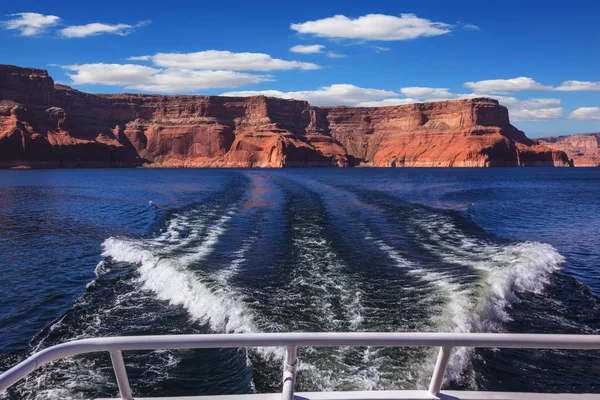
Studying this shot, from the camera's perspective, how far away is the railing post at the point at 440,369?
3.89 metres

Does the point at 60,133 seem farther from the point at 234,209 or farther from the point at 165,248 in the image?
the point at 165,248

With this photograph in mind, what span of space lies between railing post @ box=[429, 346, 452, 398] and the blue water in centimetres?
432

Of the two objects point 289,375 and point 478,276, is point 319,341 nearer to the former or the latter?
point 289,375

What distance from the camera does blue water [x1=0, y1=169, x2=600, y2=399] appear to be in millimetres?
8844

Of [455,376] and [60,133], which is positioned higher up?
[60,133]

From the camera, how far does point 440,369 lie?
3969mm

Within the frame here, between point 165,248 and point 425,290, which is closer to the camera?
point 425,290

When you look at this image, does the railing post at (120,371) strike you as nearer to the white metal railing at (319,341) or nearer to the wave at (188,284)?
Answer: the white metal railing at (319,341)

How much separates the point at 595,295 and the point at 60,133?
200 meters

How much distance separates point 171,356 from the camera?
9.84 m

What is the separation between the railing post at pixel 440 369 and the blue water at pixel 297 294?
432cm

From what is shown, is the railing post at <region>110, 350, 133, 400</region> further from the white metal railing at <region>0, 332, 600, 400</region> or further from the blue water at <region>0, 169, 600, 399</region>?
the blue water at <region>0, 169, 600, 399</region>

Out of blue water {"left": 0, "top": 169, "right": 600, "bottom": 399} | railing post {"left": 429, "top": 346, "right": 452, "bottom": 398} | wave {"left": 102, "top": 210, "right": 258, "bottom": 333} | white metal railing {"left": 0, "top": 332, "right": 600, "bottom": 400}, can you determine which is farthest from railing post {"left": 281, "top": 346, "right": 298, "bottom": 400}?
wave {"left": 102, "top": 210, "right": 258, "bottom": 333}

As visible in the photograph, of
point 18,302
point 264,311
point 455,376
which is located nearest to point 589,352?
point 455,376
